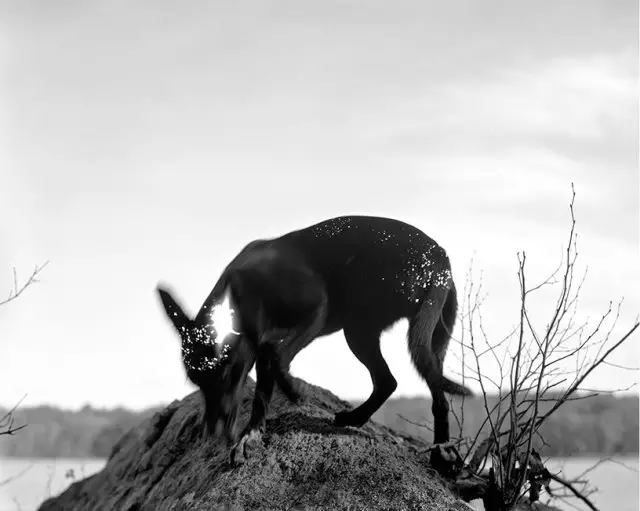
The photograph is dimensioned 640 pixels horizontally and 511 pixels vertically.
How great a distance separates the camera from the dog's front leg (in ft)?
21.9

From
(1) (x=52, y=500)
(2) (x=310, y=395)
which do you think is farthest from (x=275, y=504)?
(1) (x=52, y=500)

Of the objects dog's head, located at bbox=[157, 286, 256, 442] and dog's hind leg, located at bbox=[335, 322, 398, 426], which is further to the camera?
dog's hind leg, located at bbox=[335, 322, 398, 426]

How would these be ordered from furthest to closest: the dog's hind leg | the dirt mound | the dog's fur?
the dog's hind leg < the dog's fur < the dirt mound

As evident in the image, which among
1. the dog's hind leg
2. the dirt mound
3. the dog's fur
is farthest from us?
the dog's hind leg

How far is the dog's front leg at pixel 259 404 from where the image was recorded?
6.67m

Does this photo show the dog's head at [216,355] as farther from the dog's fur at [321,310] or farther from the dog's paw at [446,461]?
the dog's paw at [446,461]

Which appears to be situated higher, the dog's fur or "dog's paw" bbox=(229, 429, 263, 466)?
the dog's fur

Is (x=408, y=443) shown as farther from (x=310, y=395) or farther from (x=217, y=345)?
(x=217, y=345)

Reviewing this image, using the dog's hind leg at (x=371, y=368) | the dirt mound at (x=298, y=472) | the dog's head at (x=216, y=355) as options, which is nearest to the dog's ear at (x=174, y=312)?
the dog's head at (x=216, y=355)

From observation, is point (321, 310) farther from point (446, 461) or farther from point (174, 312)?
point (446, 461)

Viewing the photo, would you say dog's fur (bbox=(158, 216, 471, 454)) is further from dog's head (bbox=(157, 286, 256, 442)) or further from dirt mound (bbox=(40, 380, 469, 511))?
dirt mound (bbox=(40, 380, 469, 511))

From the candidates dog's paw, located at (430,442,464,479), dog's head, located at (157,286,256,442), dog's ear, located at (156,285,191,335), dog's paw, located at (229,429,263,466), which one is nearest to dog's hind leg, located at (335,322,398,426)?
dog's paw, located at (430,442,464,479)

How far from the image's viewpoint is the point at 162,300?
684cm

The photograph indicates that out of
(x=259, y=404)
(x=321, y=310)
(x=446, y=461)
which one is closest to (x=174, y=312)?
(x=259, y=404)
